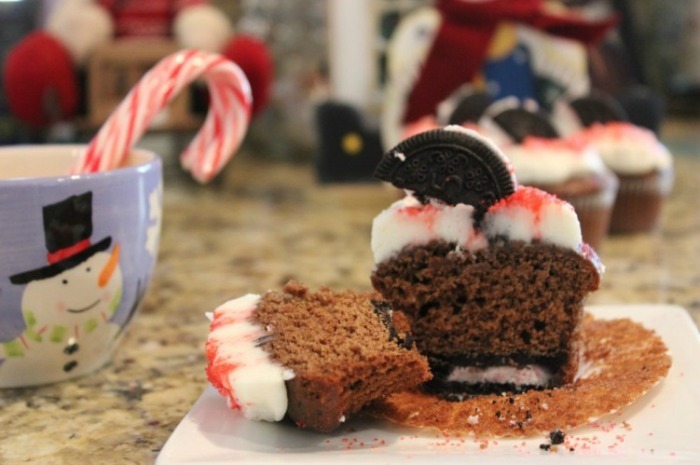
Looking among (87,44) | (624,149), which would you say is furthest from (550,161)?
(87,44)

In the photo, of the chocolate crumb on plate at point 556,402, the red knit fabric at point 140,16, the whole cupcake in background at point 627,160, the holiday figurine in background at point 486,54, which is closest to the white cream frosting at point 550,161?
the whole cupcake in background at point 627,160

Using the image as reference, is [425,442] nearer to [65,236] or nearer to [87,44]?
[65,236]

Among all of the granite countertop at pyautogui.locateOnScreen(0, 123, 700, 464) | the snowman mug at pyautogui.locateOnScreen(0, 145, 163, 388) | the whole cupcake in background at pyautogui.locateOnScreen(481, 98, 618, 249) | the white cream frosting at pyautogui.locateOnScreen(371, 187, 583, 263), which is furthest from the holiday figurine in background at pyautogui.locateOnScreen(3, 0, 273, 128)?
the white cream frosting at pyautogui.locateOnScreen(371, 187, 583, 263)

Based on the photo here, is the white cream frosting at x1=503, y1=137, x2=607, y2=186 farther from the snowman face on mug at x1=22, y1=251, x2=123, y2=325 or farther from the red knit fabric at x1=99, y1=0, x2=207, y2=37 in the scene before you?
the red knit fabric at x1=99, y1=0, x2=207, y2=37

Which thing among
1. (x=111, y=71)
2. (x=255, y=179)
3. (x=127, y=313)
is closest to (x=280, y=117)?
(x=255, y=179)

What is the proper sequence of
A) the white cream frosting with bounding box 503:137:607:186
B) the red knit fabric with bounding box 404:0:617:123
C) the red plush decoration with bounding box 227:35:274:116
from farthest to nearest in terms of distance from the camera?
the red plush decoration with bounding box 227:35:274:116, the red knit fabric with bounding box 404:0:617:123, the white cream frosting with bounding box 503:137:607:186
